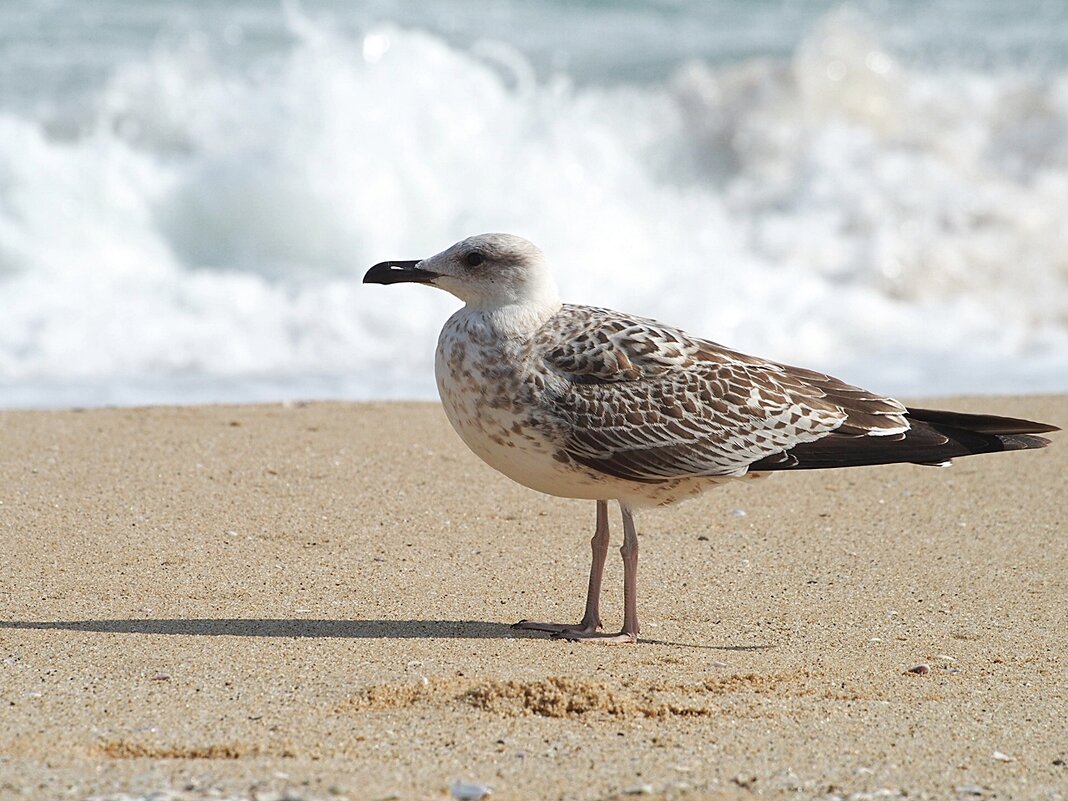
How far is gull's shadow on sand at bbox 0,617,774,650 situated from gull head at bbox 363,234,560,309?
115 centimetres

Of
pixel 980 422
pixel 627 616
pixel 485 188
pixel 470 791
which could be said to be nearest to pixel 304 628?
pixel 627 616

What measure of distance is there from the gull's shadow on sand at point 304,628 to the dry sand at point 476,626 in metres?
0.02

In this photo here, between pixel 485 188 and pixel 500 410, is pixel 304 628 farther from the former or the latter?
pixel 485 188

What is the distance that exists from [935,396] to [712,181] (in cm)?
649

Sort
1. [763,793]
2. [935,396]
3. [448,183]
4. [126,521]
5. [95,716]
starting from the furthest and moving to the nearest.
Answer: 1. [448,183]
2. [935,396]
3. [126,521]
4. [95,716]
5. [763,793]

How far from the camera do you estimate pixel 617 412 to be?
5164 millimetres

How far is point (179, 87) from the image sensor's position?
15336 millimetres

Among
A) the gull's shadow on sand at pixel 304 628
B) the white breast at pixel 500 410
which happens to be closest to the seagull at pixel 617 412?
the white breast at pixel 500 410

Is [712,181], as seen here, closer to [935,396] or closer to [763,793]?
[935,396]

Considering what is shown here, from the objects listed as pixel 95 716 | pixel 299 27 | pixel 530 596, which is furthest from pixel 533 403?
pixel 299 27

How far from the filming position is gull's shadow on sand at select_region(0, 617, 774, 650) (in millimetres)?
5066

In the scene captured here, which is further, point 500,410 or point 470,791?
point 500,410

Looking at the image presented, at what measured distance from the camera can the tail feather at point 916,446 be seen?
533 cm

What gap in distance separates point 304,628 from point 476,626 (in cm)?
60
